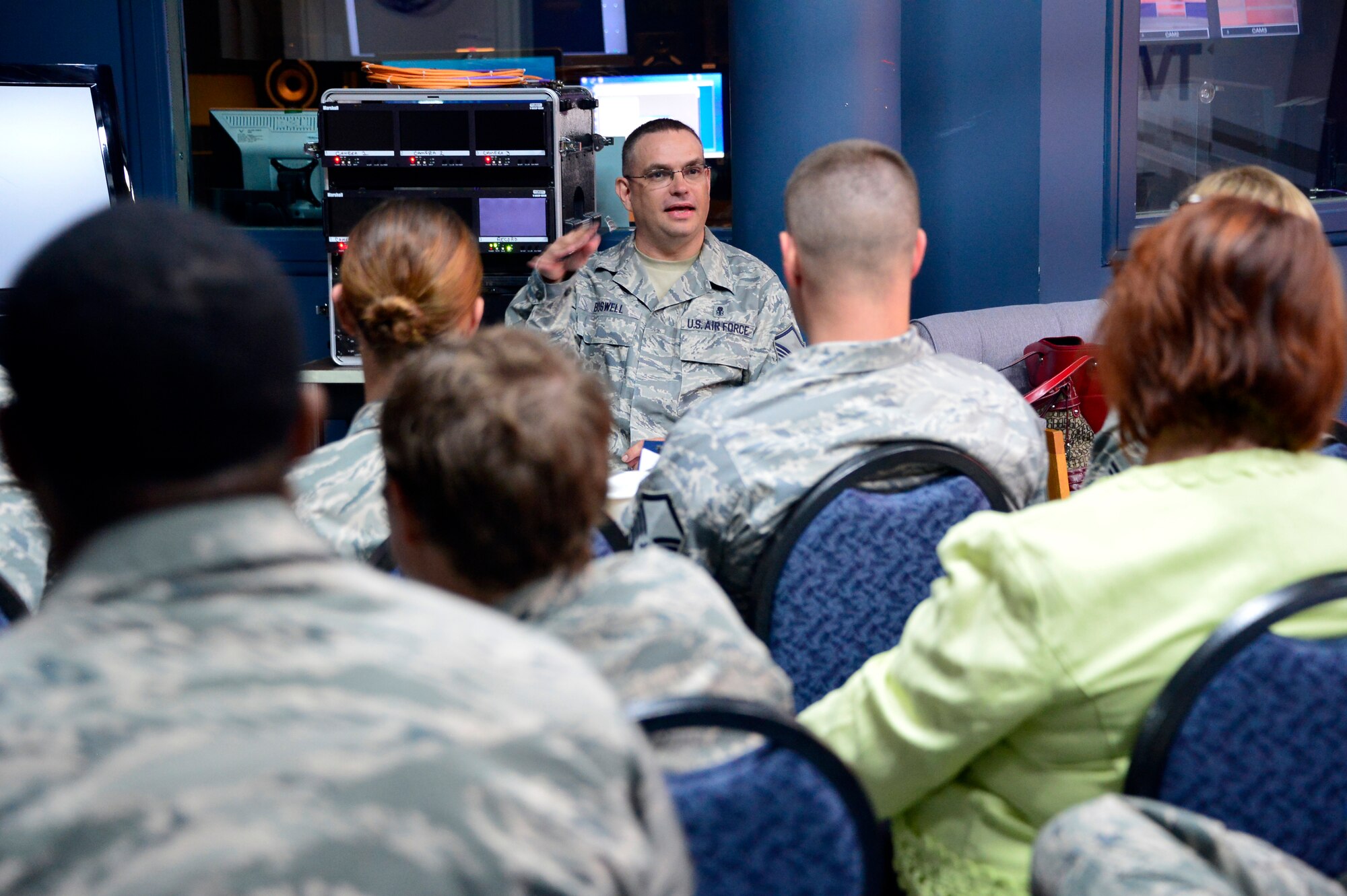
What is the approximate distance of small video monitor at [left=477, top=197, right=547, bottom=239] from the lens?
3.25 metres

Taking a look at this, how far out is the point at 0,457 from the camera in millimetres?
1523

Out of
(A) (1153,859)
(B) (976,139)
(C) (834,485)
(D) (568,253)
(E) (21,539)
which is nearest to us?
(A) (1153,859)

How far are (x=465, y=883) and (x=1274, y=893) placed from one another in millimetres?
480

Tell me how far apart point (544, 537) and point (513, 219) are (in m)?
2.48

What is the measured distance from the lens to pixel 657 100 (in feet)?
14.3

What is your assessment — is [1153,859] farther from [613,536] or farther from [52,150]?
[52,150]

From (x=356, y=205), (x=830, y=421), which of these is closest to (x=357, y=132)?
(x=356, y=205)

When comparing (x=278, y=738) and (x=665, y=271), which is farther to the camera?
(x=665, y=271)

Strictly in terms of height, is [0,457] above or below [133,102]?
below

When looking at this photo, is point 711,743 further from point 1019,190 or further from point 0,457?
point 1019,190

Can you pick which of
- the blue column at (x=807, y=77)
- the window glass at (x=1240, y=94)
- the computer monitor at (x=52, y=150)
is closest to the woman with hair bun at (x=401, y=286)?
the computer monitor at (x=52, y=150)

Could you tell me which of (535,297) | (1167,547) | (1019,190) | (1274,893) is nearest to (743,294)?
(535,297)

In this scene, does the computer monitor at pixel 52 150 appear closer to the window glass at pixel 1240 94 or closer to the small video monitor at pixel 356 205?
the small video monitor at pixel 356 205

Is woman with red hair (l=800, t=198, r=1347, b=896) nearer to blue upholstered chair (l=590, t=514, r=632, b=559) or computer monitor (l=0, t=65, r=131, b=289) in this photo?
blue upholstered chair (l=590, t=514, r=632, b=559)
